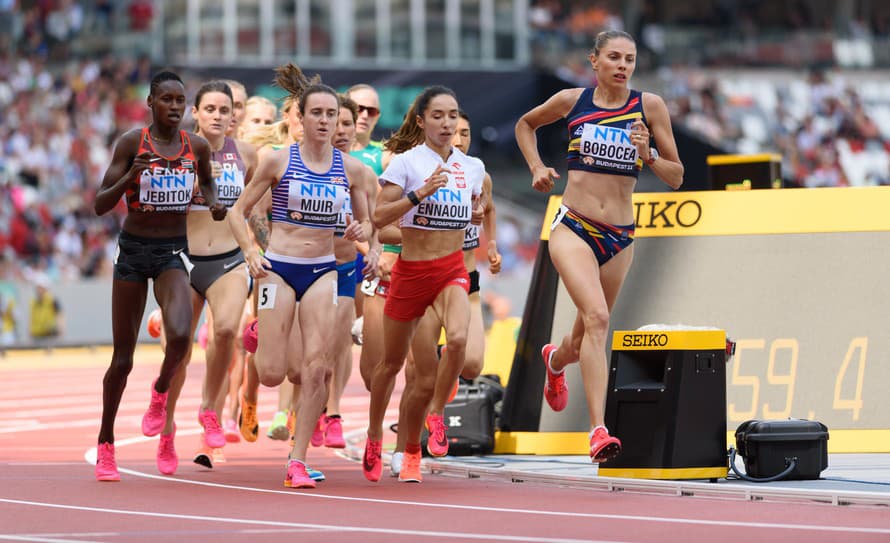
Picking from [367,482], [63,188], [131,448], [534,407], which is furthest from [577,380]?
[63,188]

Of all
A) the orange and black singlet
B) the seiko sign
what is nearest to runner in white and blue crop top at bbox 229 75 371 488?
the orange and black singlet

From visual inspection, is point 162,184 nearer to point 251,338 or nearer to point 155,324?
point 251,338

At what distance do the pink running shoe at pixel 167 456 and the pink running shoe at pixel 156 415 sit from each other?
165 mm

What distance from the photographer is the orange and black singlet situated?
35.6 ft

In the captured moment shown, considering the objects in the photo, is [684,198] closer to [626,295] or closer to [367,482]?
[626,295]

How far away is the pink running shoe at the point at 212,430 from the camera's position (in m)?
11.8

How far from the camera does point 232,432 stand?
13.5 m

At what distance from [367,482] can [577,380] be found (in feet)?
7.85

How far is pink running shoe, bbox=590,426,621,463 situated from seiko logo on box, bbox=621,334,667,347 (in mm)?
608

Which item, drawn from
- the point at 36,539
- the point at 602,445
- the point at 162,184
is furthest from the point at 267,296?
the point at 36,539

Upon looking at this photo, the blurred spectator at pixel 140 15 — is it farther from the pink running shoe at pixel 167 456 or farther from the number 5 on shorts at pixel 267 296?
the number 5 on shorts at pixel 267 296

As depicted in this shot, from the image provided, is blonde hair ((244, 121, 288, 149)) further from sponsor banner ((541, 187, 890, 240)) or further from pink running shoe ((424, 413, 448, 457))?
pink running shoe ((424, 413, 448, 457))

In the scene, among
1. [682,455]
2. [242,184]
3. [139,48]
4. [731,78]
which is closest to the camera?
[682,455]

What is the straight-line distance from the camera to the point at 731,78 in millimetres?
42031
